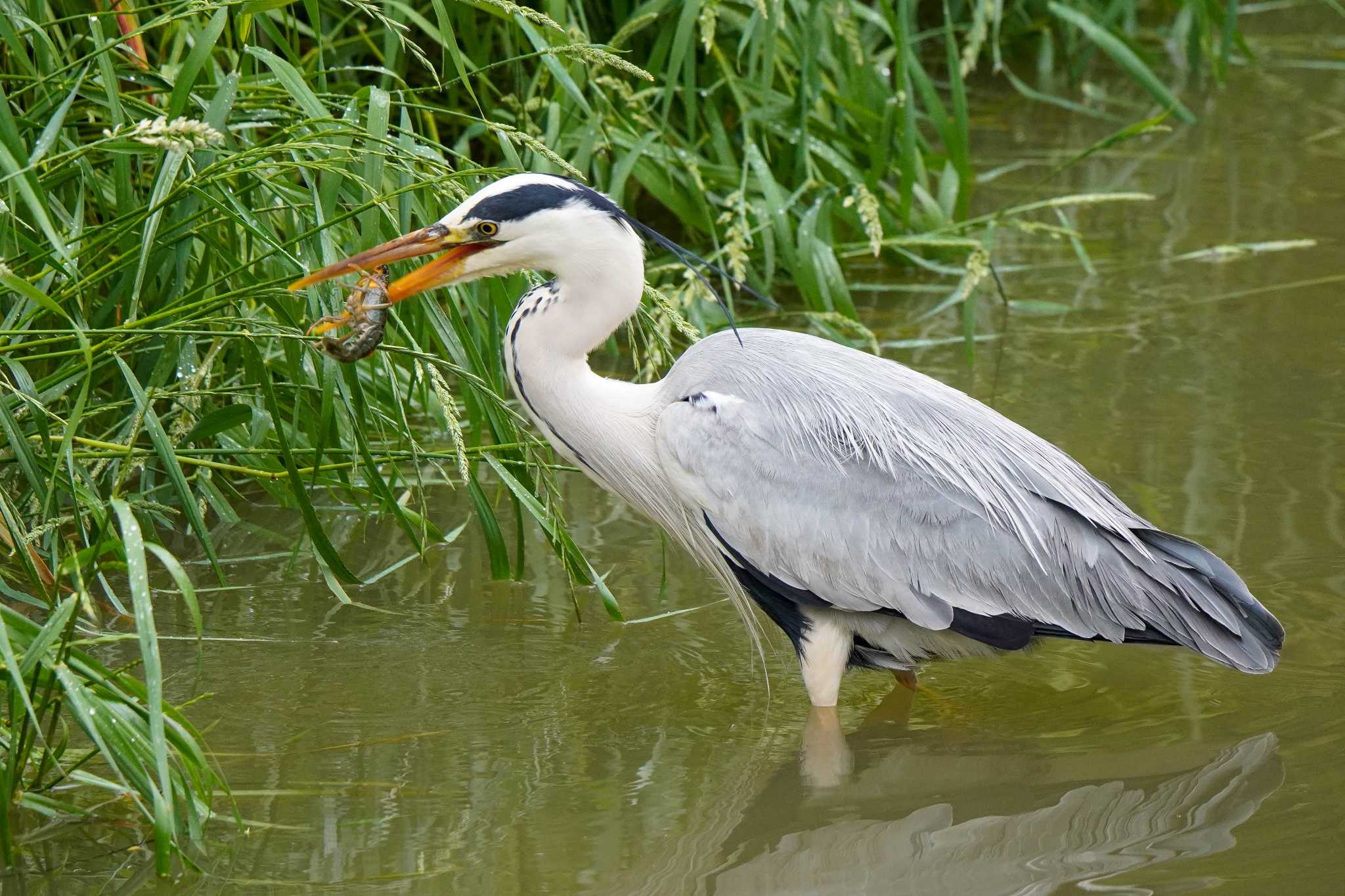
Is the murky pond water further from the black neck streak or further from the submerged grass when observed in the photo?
the black neck streak

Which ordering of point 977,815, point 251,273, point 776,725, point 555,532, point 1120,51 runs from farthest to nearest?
point 1120,51, point 251,273, point 555,532, point 776,725, point 977,815

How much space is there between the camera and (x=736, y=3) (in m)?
6.26

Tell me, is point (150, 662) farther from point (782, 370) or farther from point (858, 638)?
point (858, 638)

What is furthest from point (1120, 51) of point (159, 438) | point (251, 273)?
point (159, 438)

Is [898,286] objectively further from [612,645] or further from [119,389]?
[119,389]

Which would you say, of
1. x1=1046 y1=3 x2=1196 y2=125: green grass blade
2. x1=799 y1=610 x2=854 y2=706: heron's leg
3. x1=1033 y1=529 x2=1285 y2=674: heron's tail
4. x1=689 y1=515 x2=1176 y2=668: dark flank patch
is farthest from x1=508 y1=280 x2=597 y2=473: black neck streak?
x1=1046 y1=3 x2=1196 y2=125: green grass blade

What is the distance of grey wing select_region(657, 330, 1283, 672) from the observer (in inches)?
142

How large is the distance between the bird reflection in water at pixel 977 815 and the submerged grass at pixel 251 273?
78 cm

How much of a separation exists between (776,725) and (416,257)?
1.32 metres

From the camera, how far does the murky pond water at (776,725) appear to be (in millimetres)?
3092

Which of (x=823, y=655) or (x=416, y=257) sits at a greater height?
(x=416, y=257)

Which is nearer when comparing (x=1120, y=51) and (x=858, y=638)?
(x=858, y=638)

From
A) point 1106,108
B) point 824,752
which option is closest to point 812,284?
point 824,752

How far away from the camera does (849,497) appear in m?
3.66
